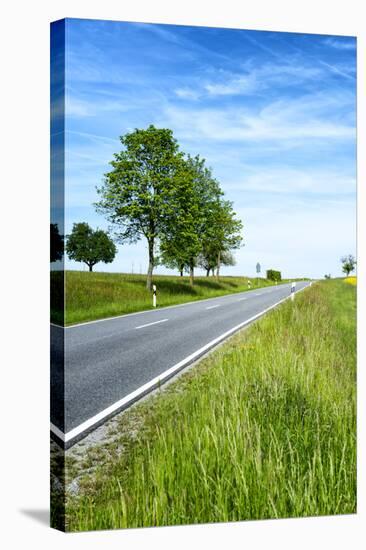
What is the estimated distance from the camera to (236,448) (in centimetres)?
464

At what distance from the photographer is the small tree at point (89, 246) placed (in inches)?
189

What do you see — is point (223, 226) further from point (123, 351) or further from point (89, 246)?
point (123, 351)

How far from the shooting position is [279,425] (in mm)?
5098

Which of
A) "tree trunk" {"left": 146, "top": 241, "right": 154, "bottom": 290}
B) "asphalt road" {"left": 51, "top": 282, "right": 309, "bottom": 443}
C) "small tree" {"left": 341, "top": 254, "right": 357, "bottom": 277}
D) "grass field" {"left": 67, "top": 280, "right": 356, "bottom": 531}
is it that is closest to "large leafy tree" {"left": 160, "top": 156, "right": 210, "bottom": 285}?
"tree trunk" {"left": 146, "top": 241, "right": 154, "bottom": 290}

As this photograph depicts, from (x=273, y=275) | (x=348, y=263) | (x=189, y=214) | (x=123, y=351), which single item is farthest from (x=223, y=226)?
(x=123, y=351)

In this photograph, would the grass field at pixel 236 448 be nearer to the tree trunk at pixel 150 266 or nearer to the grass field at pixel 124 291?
the grass field at pixel 124 291

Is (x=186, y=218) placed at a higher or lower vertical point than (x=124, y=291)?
higher

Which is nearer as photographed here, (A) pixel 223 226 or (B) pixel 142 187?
(B) pixel 142 187

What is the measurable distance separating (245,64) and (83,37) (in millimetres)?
1600

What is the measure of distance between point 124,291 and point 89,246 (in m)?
0.79

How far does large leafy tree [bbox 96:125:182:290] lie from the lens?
17.2 ft

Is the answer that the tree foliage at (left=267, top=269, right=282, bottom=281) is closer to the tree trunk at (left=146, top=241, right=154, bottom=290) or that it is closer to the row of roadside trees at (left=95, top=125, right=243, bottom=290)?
the row of roadside trees at (left=95, top=125, right=243, bottom=290)

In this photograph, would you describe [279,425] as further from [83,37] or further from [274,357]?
[83,37]

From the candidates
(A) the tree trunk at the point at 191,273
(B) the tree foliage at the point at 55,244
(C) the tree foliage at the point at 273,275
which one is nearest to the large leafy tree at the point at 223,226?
(A) the tree trunk at the point at 191,273
